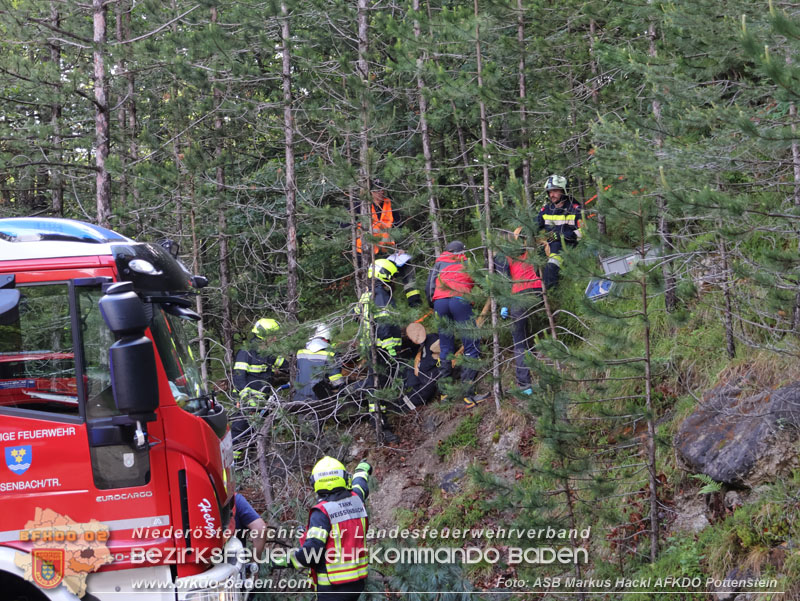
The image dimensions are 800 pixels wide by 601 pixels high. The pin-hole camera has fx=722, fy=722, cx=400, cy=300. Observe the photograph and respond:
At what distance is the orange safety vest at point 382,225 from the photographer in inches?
405

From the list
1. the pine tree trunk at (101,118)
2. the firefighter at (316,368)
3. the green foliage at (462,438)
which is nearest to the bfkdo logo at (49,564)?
the firefighter at (316,368)

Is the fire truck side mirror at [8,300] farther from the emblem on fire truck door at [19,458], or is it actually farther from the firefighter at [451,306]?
the firefighter at [451,306]

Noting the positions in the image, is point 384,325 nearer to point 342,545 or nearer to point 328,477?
point 328,477

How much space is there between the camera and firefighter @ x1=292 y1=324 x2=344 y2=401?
10.8 metres

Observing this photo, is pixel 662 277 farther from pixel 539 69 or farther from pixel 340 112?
pixel 340 112

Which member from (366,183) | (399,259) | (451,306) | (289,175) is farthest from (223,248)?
(451,306)

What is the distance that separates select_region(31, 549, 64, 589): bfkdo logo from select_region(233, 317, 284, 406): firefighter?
222 inches

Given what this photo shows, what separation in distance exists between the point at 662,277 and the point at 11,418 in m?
5.16

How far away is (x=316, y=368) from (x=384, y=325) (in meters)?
1.21

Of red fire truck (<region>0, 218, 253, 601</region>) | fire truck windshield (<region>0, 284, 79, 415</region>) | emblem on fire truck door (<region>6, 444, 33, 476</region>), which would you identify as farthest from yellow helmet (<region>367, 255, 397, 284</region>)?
emblem on fire truck door (<region>6, 444, 33, 476</region>)

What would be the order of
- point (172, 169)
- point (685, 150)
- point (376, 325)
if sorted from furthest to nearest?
point (172, 169) → point (376, 325) → point (685, 150)

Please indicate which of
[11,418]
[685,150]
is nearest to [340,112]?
[685,150]

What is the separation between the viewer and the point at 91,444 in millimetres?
4859

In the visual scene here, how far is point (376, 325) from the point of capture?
10789 mm
